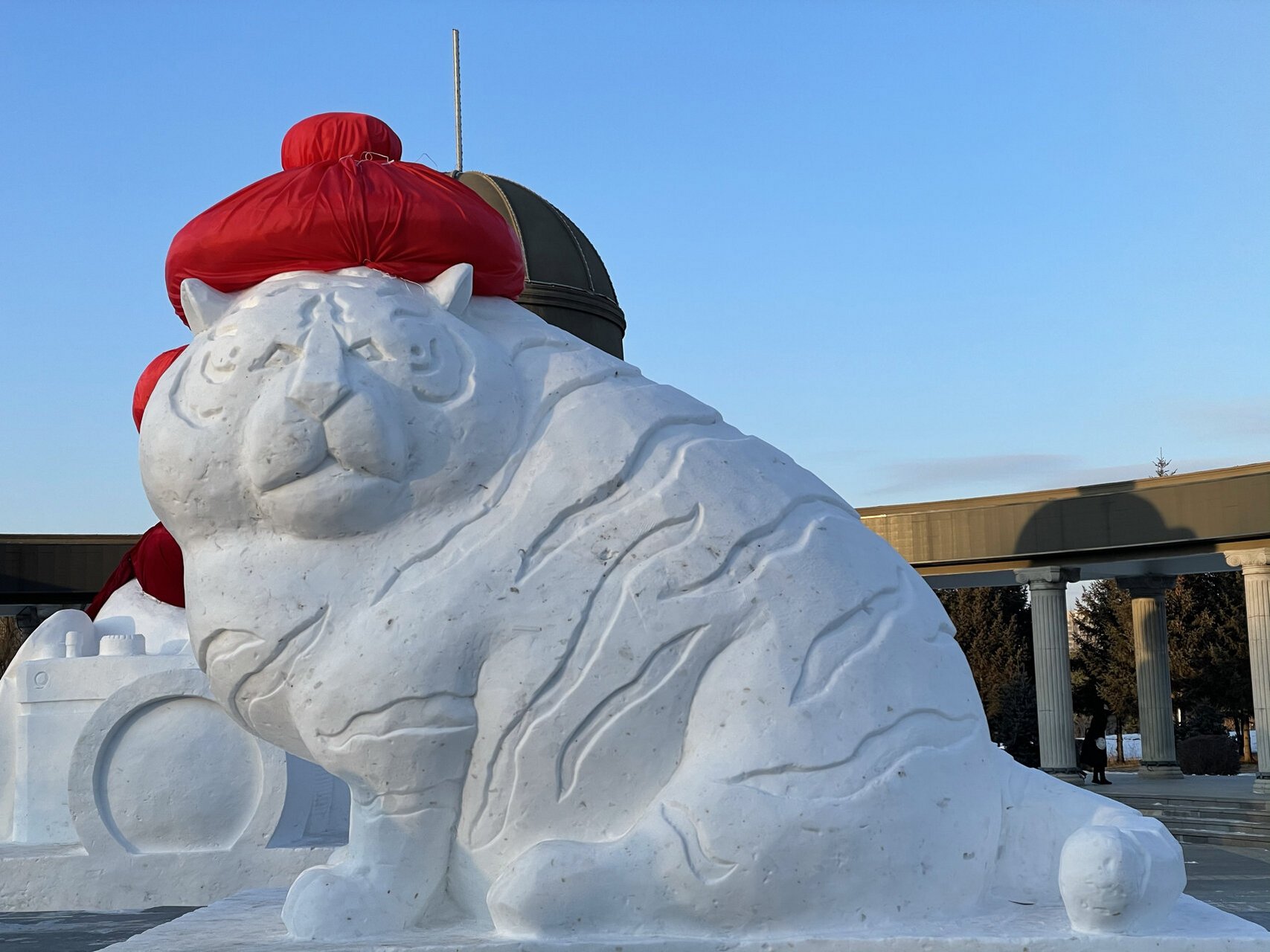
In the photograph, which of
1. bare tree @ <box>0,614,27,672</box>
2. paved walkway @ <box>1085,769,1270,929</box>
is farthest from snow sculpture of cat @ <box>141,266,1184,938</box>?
bare tree @ <box>0,614,27,672</box>

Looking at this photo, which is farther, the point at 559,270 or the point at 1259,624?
the point at 1259,624

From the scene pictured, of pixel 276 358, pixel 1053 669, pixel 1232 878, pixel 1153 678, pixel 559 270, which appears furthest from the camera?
pixel 1153 678

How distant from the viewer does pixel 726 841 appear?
2.73 metres

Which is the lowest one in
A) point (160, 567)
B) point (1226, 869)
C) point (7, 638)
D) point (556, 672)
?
point (1226, 869)

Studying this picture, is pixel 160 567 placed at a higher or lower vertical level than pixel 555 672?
higher

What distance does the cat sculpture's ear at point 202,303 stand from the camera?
312cm

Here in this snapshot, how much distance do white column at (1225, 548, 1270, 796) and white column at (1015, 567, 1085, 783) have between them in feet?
7.65

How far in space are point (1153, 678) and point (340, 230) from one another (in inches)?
710

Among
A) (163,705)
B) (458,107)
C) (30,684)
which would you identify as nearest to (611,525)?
(163,705)

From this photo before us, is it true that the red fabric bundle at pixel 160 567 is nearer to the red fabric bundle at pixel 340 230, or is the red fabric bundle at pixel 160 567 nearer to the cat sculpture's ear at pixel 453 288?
the red fabric bundle at pixel 340 230

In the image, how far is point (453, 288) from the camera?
3.15 meters

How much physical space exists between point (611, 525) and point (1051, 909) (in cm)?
136

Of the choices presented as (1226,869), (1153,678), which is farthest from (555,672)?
(1153,678)

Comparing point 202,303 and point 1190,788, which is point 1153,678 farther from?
point 202,303
